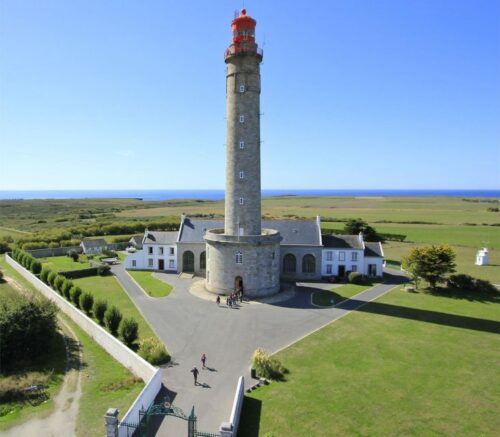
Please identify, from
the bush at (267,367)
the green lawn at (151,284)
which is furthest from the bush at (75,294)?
the bush at (267,367)

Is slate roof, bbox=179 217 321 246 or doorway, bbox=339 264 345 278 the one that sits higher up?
slate roof, bbox=179 217 321 246

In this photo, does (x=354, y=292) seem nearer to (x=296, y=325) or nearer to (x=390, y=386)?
(x=296, y=325)

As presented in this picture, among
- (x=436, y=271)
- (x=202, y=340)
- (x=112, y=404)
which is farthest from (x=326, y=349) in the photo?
(x=436, y=271)

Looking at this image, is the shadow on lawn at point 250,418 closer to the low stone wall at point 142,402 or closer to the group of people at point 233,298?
the low stone wall at point 142,402

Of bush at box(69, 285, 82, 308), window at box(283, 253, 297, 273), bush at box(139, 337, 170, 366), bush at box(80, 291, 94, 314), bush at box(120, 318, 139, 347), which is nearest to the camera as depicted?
bush at box(139, 337, 170, 366)

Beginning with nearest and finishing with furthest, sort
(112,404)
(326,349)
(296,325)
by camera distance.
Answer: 1. (112,404)
2. (326,349)
3. (296,325)

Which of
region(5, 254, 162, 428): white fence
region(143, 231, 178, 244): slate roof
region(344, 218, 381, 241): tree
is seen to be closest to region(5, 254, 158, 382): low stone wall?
region(5, 254, 162, 428): white fence

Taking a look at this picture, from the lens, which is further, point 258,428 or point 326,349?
point 326,349

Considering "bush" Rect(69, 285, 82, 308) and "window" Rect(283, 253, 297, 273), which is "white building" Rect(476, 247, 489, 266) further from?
"bush" Rect(69, 285, 82, 308)
